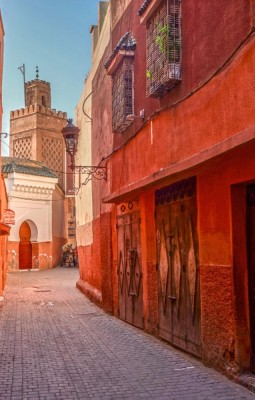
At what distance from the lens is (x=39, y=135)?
42.5 m

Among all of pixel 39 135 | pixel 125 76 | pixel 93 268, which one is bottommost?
pixel 93 268

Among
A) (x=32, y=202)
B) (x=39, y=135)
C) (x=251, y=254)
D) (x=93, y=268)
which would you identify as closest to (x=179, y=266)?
(x=251, y=254)

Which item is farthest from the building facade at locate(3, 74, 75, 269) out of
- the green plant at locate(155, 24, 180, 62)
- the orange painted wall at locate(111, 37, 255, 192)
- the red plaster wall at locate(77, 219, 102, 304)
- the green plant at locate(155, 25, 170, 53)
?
the green plant at locate(155, 24, 180, 62)

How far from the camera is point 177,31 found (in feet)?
23.5

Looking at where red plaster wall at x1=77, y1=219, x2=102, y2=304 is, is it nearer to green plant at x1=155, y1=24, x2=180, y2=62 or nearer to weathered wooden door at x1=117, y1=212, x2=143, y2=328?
weathered wooden door at x1=117, y1=212, x2=143, y2=328

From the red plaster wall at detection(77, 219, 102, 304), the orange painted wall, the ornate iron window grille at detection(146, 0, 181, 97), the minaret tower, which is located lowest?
the red plaster wall at detection(77, 219, 102, 304)

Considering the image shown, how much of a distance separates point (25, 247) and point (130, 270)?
21.6 meters

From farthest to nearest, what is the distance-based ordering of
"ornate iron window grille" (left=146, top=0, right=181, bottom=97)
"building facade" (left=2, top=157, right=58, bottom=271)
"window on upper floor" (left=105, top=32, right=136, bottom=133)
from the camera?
1. "building facade" (left=2, top=157, right=58, bottom=271)
2. "window on upper floor" (left=105, top=32, right=136, bottom=133)
3. "ornate iron window grille" (left=146, top=0, right=181, bottom=97)

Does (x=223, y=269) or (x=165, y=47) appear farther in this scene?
(x=165, y=47)

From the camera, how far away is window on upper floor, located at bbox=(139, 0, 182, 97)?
712 centimetres

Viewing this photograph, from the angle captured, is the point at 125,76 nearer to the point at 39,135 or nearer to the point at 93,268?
the point at 93,268

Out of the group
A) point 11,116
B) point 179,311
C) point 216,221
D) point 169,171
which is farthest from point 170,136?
point 11,116

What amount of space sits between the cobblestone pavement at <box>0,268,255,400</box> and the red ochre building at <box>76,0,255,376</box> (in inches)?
14.1

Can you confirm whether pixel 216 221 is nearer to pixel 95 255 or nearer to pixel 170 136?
pixel 170 136
